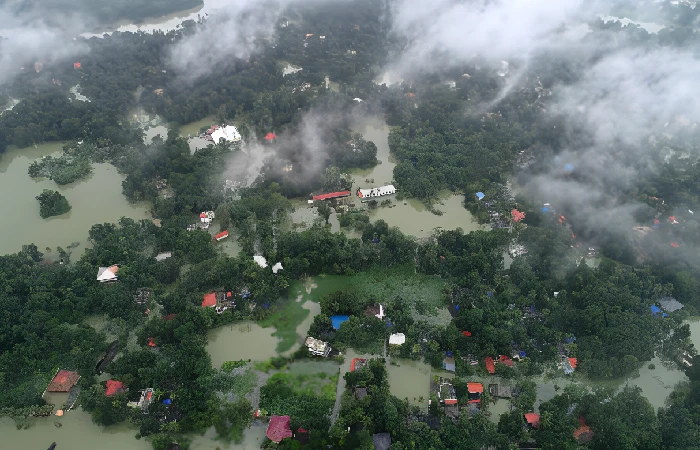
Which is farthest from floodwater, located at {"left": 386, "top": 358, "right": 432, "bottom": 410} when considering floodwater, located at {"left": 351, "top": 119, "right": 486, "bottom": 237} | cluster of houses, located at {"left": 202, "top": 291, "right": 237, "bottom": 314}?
floodwater, located at {"left": 351, "top": 119, "right": 486, "bottom": 237}

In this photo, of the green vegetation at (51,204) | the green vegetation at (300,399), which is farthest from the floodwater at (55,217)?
the green vegetation at (300,399)

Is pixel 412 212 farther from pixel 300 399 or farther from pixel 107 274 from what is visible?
pixel 107 274

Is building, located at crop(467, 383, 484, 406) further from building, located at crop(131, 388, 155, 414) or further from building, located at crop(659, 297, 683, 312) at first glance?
building, located at crop(131, 388, 155, 414)

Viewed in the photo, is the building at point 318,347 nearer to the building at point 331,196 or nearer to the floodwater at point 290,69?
the building at point 331,196

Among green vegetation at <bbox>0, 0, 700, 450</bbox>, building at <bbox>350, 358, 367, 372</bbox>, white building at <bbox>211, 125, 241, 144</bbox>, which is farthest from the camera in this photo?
white building at <bbox>211, 125, 241, 144</bbox>

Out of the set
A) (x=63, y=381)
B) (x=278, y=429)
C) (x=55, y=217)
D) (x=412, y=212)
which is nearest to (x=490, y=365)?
(x=278, y=429)

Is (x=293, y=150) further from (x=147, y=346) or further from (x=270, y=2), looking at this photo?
(x=270, y=2)
